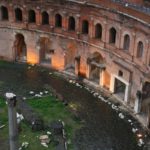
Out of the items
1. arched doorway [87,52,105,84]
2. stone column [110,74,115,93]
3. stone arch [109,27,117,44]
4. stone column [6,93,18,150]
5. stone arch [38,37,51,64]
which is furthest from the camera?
stone arch [38,37,51,64]

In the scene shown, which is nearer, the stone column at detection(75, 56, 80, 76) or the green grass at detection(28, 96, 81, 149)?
the green grass at detection(28, 96, 81, 149)

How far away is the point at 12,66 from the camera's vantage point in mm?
49438

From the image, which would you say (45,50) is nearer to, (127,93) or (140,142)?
(127,93)

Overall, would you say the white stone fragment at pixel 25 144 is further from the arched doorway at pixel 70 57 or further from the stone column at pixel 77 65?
the arched doorway at pixel 70 57

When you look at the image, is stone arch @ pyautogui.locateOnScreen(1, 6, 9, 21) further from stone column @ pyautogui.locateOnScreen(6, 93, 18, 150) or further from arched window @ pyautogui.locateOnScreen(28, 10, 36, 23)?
stone column @ pyautogui.locateOnScreen(6, 93, 18, 150)

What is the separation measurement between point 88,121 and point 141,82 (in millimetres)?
6117

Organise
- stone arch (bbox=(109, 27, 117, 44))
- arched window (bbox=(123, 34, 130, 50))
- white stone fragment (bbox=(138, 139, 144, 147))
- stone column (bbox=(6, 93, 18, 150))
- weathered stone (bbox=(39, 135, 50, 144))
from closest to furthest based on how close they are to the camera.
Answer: stone column (bbox=(6, 93, 18, 150))
weathered stone (bbox=(39, 135, 50, 144))
white stone fragment (bbox=(138, 139, 144, 147))
arched window (bbox=(123, 34, 130, 50))
stone arch (bbox=(109, 27, 117, 44))

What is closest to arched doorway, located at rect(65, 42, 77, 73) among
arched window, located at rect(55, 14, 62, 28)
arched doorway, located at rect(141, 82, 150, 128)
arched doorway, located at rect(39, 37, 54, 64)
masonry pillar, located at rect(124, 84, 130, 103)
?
arched doorway, located at rect(39, 37, 54, 64)

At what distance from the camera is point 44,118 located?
39594 mm

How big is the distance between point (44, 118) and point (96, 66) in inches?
370

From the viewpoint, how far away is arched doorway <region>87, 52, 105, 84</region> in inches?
1767

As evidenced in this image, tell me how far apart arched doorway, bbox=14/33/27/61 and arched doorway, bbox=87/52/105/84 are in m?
8.79

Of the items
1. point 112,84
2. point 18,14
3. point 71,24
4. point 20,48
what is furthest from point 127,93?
point 18,14

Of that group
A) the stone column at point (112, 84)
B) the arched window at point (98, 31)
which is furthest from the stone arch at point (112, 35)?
the stone column at point (112, 84)
